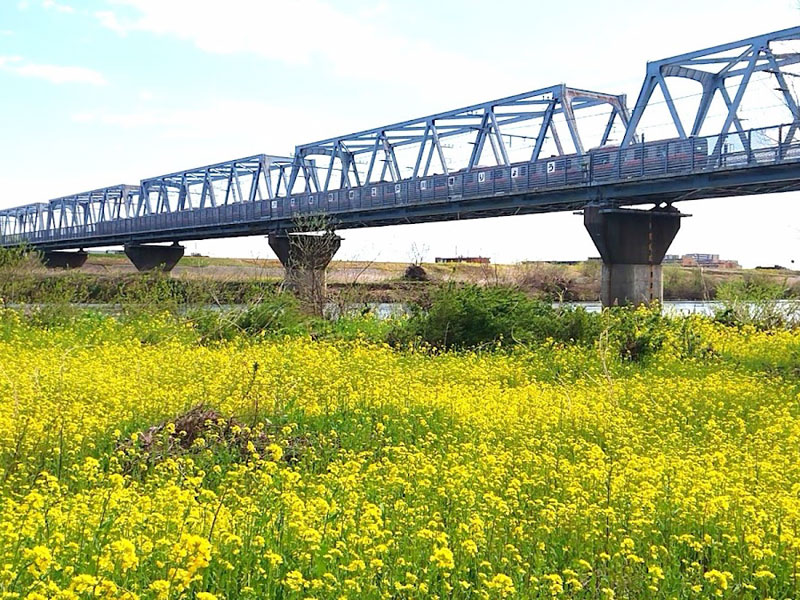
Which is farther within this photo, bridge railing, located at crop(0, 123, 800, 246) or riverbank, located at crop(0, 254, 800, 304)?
bridge railing, located at crop(0, 123, 800, 246)

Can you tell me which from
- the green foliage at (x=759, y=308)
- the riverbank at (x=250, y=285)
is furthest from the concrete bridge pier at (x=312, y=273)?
the green foliage at (x=759, y=308)

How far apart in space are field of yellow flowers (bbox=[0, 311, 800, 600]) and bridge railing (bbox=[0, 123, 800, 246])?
18333 millimetres

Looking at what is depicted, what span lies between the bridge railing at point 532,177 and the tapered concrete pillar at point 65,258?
27.3 meters

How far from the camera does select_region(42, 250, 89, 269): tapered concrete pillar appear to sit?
8638 centimetres

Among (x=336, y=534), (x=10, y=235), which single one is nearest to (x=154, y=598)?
(x=336, y=534)

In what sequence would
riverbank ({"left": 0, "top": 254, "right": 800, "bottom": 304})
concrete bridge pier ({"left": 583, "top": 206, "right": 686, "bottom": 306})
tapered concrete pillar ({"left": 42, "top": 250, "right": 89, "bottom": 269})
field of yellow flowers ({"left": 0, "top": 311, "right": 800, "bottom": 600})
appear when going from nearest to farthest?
1. field of yellow flowers ({"left": 0, "top": 311, "right": 800, "bottom": 600})
2. riverbank ({"left": 0, "top": 254, "right": 800, "bottom": 304})
3. concrete bridge pier ({"left": 583, "top": 206, "right": 686, "bottom": 306})
4. tapered concrete pillar ({"left": 42, "top": 250, "right": 89, "bottom": 269})

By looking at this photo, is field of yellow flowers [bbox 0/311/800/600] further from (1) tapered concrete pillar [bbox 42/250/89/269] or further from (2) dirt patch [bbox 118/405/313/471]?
(1) tapered concrete pillar [bbox 42/250/89/269]

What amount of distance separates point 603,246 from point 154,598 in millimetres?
32523

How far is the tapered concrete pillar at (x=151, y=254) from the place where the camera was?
69188mm

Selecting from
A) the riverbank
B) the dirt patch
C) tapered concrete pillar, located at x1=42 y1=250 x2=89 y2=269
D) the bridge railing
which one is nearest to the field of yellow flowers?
the dirt patch

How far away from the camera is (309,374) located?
453 inches

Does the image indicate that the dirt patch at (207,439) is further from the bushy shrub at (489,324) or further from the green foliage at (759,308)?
the green foliage at (759,308)

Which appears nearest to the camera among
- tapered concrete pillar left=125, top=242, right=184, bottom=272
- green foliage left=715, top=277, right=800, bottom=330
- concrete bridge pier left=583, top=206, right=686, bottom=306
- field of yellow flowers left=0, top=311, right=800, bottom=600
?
field of yellow flowers left=0, top=311, right=800, bottom=600

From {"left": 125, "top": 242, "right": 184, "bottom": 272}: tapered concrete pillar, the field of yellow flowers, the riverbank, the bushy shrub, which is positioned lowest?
the field of yellow flowers
